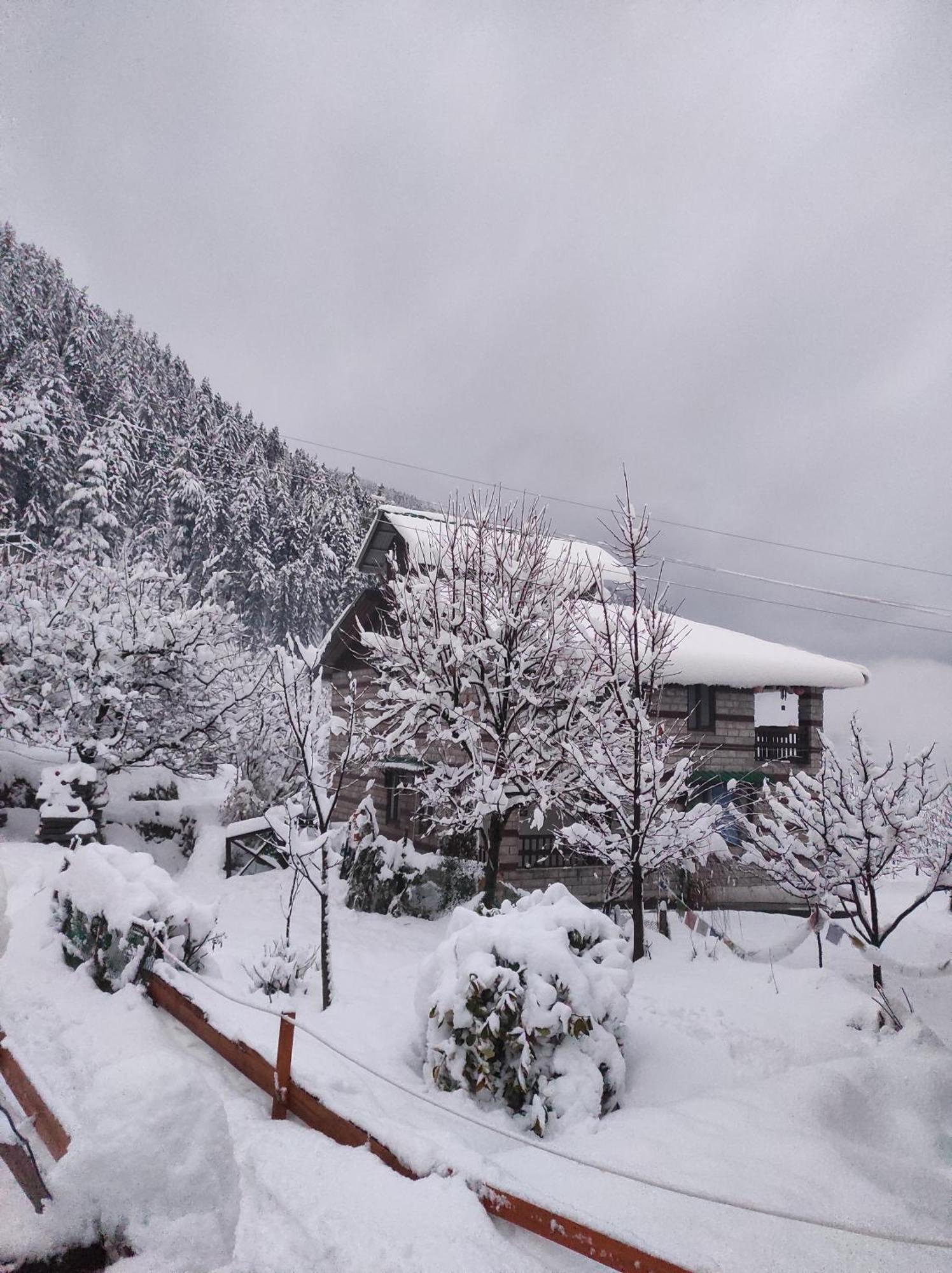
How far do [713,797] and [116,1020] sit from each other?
15498mm

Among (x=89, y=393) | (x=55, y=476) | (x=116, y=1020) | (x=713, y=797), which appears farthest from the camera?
(x=89, y=393)

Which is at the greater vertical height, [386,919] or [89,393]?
[89,393]

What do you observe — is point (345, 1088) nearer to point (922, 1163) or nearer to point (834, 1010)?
point (922, 1163)

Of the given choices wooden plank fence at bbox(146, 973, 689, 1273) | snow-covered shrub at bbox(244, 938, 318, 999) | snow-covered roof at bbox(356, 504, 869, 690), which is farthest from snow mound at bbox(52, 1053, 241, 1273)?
snow-covered roof at bbox(356, 504, 869, 690)

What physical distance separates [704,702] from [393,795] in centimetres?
878

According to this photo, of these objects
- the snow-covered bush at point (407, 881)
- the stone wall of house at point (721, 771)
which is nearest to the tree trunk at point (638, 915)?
the snow-covered bush at point (407, 881)

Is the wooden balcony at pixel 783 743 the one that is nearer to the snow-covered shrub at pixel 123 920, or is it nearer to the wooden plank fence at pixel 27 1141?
the snow-covered shrub at pixel 123 920

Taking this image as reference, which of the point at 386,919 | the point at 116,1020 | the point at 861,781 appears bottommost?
the point at 386,919

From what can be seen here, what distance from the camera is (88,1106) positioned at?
10.2 feet

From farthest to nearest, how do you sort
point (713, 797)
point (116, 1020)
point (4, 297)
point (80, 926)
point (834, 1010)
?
point (4, 297) → point (713, 797) → point (834, 1010) → point (80, 926) → point (116, 1020)

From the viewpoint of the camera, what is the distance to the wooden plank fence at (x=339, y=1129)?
102 inches

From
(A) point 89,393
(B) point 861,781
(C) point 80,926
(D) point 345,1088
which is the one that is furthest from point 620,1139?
(A) point 89,393

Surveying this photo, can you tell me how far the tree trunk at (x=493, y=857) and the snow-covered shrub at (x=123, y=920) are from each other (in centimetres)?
605

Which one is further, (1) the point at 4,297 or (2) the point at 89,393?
(2) the point at 89,393
